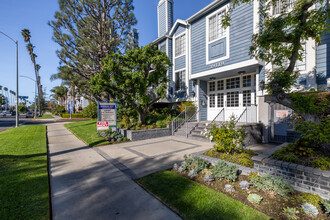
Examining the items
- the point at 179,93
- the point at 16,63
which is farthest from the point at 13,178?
the point at 16,63

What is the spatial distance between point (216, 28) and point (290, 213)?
1073 cm

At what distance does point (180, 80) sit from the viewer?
1353 centimetres

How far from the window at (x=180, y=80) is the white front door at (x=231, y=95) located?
2061mm

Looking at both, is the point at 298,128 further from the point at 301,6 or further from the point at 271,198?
the point at 301,6

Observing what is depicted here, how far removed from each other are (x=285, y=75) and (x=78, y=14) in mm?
16196

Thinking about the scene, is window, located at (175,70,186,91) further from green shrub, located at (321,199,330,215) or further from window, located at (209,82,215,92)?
green shrub, located at (321,199,330,215)

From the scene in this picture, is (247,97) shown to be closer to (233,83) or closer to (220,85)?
(233,83)

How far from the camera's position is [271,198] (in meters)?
3.05

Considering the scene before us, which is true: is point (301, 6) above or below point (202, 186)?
above

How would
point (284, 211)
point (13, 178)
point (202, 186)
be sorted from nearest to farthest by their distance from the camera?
point (284, 211) → point (202, 186) → point (13, 178)

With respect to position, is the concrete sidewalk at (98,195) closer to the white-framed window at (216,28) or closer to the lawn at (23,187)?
the lawn at (23,187)

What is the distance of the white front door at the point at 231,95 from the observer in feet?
33.0

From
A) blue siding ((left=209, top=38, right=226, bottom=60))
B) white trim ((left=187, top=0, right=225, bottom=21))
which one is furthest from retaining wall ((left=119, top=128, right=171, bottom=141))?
white trim ((left=187, top=0, right=225, bottom=21))

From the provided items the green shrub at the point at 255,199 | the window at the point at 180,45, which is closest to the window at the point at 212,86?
the window at the point at 180,45
